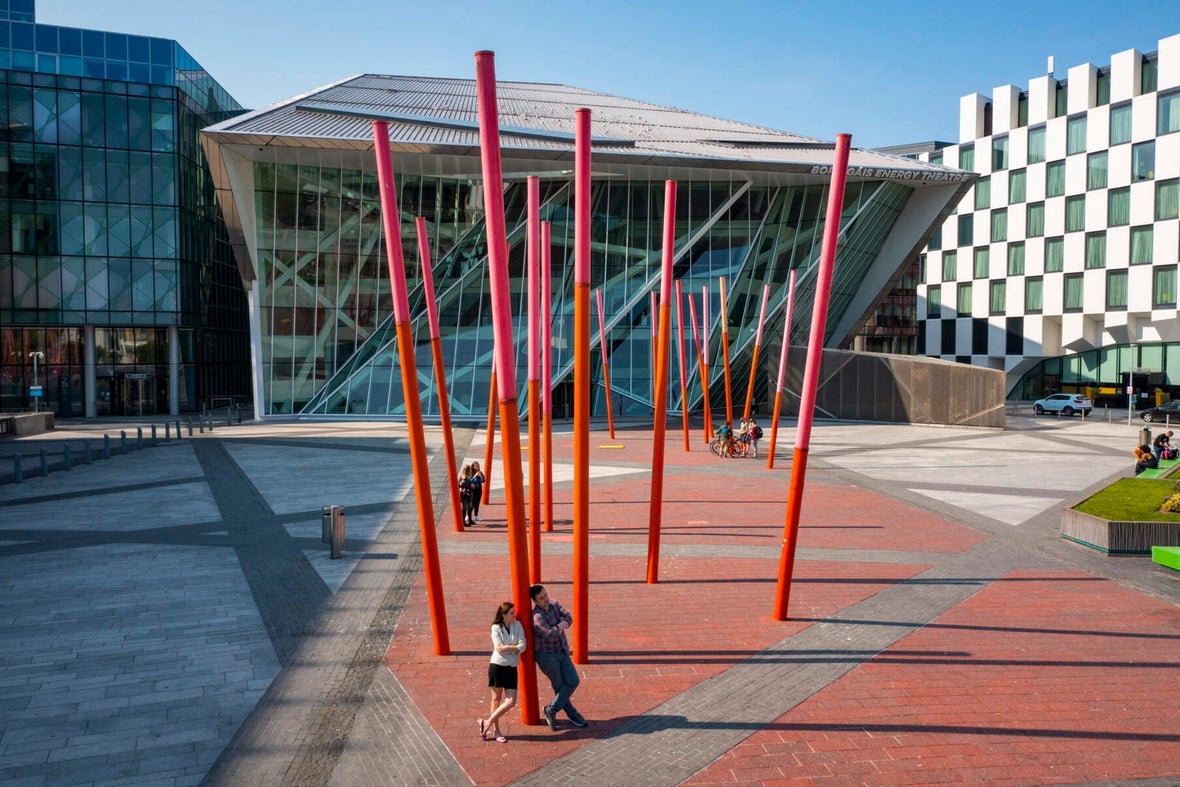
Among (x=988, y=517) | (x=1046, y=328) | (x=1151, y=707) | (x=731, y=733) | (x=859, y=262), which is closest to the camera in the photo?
(x=731, y=733)

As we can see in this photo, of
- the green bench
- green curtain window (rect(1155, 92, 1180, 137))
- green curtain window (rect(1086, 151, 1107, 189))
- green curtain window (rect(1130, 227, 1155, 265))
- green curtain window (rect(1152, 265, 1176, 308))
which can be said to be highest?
green curtain window (rect(1155, 92, 1180, 137))

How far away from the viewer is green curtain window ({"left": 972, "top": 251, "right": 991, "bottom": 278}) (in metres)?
71.2

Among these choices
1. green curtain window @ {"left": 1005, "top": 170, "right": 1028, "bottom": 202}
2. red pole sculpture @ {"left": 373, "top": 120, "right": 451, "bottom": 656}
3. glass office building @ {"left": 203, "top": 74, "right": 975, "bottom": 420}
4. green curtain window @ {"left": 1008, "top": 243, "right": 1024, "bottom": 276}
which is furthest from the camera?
green curtain window @ {"left": 1008, "top": 243, "right": 1024, "bottom": 276}

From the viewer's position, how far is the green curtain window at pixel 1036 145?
6625cm

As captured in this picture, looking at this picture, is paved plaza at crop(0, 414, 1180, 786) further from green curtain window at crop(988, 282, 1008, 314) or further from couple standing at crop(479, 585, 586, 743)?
green curtain window at crop(988, 282, 1008, 314)

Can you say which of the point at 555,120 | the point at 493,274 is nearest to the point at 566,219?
the point at 555,120

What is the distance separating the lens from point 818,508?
21406 millimetres

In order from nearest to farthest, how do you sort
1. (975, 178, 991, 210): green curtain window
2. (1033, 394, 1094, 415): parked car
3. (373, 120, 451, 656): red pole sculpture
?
(373, 120, 451, 656): red pole sculpture < (1033, 394, 1094, 415): parked car < (975, 178, 991, 210): green curtain window

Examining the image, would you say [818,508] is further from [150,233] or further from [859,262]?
[150,233]

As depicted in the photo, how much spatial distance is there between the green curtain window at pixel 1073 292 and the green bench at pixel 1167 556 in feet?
179

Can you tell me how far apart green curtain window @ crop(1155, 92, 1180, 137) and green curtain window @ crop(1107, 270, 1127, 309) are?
8912 mm

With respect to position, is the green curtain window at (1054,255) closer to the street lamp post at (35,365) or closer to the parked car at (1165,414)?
the parked car at (1165,414)

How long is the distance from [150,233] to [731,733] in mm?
51793

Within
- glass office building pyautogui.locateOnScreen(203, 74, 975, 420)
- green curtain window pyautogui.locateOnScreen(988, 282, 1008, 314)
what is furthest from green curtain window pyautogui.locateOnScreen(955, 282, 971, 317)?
glass office building pyautogui.locateOnScreen(203, 74, 975, 420)
